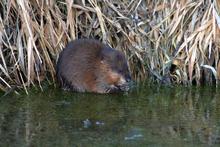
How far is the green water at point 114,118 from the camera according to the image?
467cm

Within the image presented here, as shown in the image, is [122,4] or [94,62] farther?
[122,4]

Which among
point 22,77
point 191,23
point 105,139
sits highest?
point 191,23

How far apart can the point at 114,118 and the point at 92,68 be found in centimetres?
102

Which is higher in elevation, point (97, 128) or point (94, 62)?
point (94, 62)

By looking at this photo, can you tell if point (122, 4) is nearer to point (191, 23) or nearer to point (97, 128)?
point (191, 23)

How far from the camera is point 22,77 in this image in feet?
20.2

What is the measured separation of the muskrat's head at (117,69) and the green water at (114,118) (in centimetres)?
11

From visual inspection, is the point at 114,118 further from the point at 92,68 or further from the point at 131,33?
the point at 131,33

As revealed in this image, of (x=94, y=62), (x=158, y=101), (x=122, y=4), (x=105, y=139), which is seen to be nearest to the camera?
(x=105, y=139)

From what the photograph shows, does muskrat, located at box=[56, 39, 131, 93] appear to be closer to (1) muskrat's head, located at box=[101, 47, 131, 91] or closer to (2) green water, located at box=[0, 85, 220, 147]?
(1) muskrat's head, located at box=[101, 47, 131, 91]

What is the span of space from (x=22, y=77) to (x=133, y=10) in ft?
4.12

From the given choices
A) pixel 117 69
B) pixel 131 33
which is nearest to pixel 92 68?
pixel 117 69

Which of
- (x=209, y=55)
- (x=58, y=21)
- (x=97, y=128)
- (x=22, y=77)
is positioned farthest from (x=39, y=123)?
(x=209, y=55)

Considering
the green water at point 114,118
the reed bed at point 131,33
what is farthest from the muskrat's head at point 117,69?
the reed bed at point 131,33
